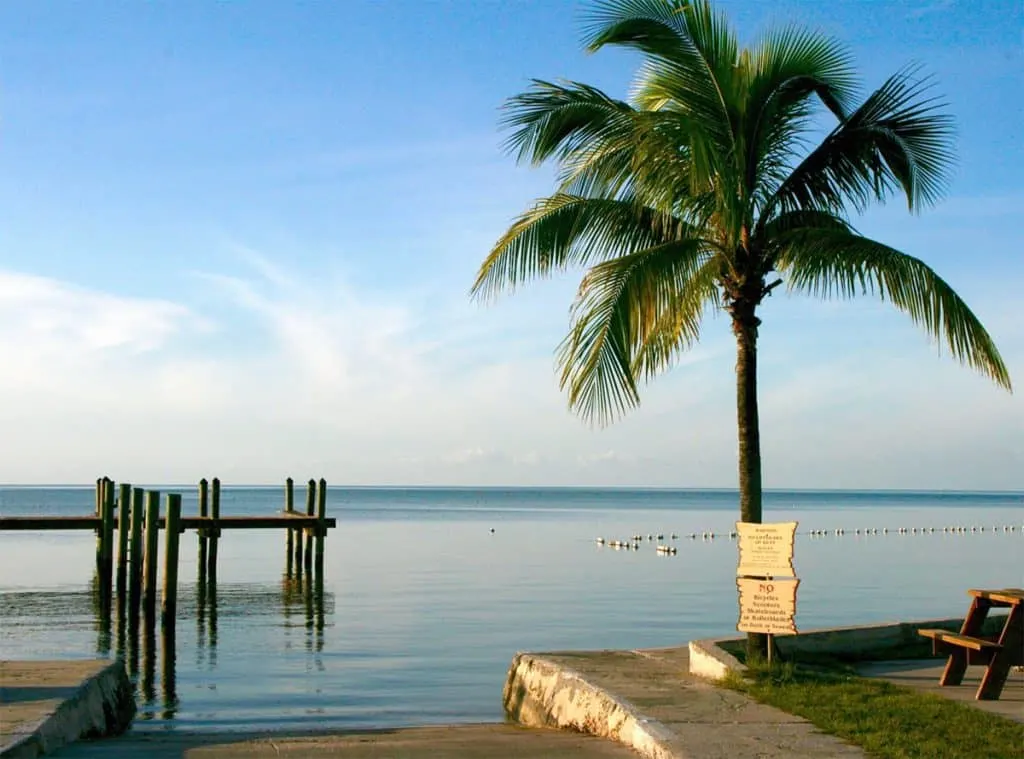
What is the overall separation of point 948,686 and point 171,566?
16.6 metres

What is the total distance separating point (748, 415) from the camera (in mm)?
11523

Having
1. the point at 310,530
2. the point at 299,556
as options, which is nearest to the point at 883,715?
the point at 310,530

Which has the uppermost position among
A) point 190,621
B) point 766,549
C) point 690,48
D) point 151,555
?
point 690,48

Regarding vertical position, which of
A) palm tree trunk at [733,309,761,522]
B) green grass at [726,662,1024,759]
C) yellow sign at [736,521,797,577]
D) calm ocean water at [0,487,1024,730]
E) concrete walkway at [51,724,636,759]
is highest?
palm tree trunk at [733,309,761,522]

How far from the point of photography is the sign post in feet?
34.9

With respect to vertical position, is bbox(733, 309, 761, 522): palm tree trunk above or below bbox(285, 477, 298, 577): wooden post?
above

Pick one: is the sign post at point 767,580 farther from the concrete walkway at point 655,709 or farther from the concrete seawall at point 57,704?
the concrete seawall at point 57,704

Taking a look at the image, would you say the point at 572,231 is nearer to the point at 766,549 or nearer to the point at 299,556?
the point at 766,549

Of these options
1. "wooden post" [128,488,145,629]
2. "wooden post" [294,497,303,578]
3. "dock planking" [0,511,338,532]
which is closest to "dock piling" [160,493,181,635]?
"wooden post" [128,488,145,629]

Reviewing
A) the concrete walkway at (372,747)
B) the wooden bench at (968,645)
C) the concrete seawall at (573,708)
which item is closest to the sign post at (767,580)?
the wooden bench at (968,645)

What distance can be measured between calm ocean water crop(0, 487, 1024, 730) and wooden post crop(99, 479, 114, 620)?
0.64 meters

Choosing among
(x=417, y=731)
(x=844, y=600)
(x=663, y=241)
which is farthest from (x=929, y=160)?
(x=844, y=600)

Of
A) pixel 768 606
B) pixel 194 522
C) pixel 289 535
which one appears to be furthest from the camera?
pixel 289 535

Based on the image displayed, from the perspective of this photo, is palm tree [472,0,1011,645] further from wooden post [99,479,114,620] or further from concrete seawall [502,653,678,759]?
wooden post [99,479,114,620]
